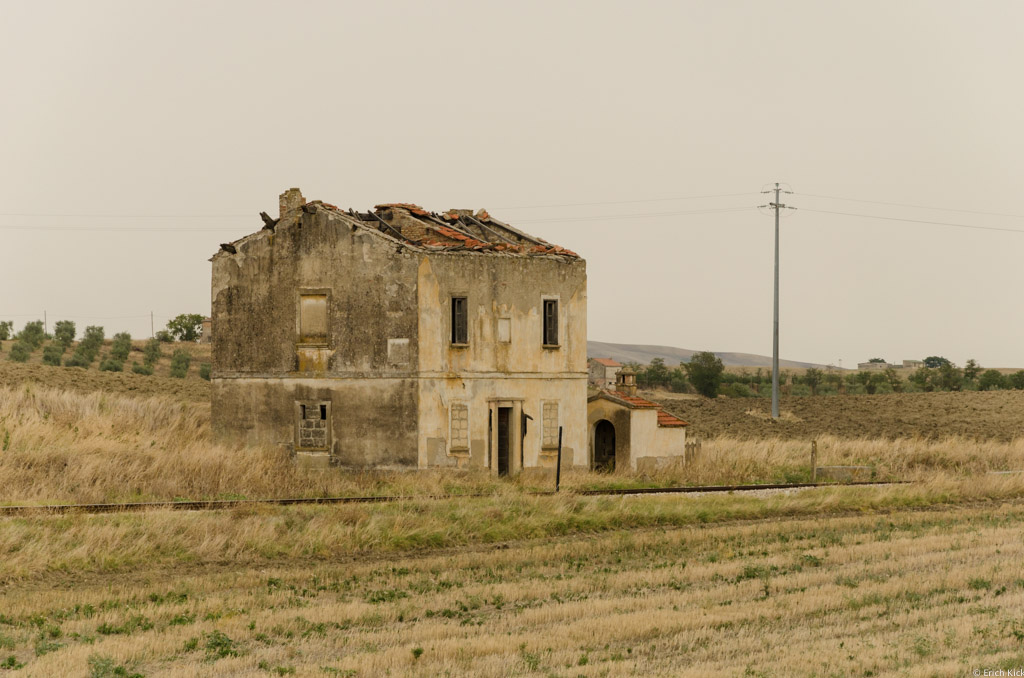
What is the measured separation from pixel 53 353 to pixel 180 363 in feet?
25.4

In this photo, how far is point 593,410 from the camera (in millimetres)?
32125

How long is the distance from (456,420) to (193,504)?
885 cm

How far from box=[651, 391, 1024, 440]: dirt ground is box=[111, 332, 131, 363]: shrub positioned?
35149 millimetres

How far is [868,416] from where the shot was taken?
193 feet

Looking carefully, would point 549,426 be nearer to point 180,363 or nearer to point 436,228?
point 436,228

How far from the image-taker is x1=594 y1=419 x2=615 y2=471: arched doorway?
3209 centimetres

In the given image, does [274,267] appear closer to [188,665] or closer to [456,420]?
[456,420]

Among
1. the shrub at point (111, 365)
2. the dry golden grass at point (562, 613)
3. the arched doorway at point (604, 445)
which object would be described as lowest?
the dry golden grass at point (562, 613)

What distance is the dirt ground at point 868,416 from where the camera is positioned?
48.8m

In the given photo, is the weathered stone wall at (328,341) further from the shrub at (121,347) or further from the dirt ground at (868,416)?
the shrub at (121,347)

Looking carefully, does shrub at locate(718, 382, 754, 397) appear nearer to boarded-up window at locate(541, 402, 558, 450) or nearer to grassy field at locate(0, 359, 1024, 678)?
grassy field at locate(0, 359, 1024, 678)

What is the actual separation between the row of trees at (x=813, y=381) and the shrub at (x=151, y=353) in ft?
121

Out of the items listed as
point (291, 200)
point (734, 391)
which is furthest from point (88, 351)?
point (291, 200)

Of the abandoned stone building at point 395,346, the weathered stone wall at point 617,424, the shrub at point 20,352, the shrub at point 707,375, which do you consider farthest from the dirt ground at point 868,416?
the shrub at point 20,352
